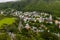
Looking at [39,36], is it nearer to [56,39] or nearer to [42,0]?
[56,39]

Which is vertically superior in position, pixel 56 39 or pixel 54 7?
pixel 56 39

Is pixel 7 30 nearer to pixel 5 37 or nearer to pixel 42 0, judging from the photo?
pixel 5 37

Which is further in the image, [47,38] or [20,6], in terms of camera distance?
[20,6]

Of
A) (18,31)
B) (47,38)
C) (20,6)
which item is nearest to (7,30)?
(18,31)

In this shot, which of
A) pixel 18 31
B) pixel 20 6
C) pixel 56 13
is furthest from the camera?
pixel 20 6

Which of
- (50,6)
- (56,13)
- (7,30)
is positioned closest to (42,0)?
(50,6)

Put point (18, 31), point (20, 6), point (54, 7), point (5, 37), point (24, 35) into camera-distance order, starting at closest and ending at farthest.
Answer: point (5, 37) → point (24, 35) → point (18, 31) → point (54, 7) → point (20, 6)
